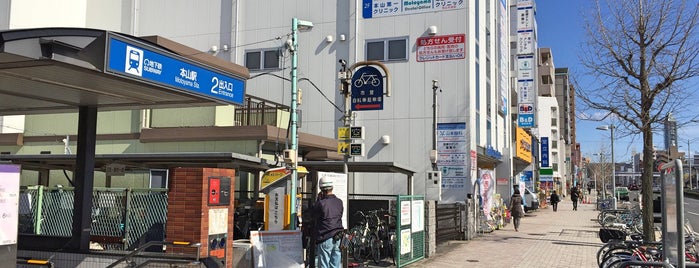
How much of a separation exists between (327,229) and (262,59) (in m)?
18.6

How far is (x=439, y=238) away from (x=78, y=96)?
1094 centimetres

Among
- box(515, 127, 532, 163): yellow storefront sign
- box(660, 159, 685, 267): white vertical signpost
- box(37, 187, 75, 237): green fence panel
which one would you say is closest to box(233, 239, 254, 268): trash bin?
box(660, 159, 685, 267): white vertical signpost

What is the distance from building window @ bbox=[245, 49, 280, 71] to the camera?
26.3 meters

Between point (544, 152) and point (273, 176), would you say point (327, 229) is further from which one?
point (544, 152)

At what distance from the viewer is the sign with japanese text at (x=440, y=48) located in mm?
23500

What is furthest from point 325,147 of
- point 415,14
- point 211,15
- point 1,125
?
point 1,125

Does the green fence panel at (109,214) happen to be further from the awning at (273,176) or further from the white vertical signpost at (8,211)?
the white vertical signpost at (8,211)

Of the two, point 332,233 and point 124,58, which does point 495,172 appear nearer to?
point 332,233

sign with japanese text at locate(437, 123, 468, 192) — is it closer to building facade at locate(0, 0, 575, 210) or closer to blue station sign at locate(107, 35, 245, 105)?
building facade at locate(0, 0, 575, 210)

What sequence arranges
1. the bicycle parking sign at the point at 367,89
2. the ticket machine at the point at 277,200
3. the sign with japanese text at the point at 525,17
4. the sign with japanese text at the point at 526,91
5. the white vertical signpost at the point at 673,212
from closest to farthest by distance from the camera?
the white vertical signpost at the point at 673,212
the ticket machine at the point at 277,200
the bicycle parking sign at the point at 367,89
the sign with japanese text at the point at 526,91
the sign with japanese text at the point at 525,17

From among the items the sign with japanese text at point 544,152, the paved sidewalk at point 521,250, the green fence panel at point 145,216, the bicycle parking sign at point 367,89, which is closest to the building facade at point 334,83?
the paved sidewalk at point 521,250

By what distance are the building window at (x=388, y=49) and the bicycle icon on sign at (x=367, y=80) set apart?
27.3 feet

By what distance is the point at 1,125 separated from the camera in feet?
84.6

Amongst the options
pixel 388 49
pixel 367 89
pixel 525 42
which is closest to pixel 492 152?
pixel 388 49
